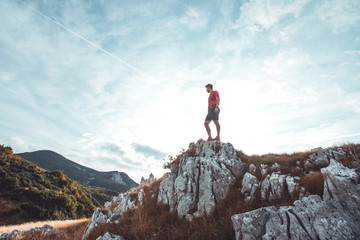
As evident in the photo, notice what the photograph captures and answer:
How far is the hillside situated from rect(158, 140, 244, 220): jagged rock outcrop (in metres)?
45.3

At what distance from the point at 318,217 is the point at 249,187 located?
3060 mm

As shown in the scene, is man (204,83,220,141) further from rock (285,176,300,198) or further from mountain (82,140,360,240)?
rock (285,176,300,198)

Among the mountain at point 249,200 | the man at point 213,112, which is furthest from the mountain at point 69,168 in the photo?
the mountain at point 249,200

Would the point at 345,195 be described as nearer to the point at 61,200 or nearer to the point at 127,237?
the point at 127,237

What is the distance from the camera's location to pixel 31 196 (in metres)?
42.7

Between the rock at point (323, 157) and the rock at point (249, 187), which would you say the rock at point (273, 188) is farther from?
the rock at point (323, 157)

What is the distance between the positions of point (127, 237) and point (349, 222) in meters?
6.70

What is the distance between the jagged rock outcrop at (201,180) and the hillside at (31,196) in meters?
45.3

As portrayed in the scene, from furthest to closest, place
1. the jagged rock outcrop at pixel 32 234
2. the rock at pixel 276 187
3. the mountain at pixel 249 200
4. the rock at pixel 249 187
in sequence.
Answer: the jagged rock outcrop at pixel 32 234
the rock at pixel 249 187
the rock at pixel 276 187
the mountain at pixel 249 200

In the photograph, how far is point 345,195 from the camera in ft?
13.5

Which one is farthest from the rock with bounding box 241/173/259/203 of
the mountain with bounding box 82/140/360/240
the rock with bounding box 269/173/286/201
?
the rock with bounding box 269/173/286/201

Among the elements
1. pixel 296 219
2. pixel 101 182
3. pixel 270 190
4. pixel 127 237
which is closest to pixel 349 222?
pixel 296 219

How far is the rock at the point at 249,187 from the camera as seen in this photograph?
6.46 m

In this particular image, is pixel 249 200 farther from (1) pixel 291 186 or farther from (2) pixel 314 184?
(2) pixel 314 184
